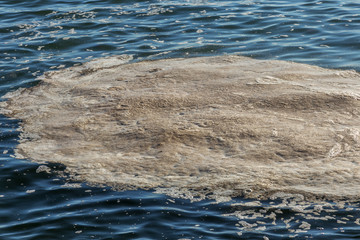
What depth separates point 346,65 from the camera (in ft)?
29.4

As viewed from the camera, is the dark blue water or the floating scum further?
Result: the floating scum

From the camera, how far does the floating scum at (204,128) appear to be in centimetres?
555

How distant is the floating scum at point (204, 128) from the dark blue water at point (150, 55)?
0.28m

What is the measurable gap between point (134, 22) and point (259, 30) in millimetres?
2457

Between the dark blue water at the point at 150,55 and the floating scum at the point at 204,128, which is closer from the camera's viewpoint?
the dark blue water at the point at 150,55

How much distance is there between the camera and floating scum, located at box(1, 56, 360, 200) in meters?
5.55

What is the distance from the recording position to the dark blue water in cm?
479

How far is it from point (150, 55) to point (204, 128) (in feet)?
11.9

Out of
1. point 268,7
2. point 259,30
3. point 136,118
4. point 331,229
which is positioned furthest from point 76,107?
point 268,7

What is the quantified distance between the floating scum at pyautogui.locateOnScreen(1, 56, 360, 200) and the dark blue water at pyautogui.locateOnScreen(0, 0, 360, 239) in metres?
0.28

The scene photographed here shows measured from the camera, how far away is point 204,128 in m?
6.49

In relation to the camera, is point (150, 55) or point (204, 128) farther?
point (150, 55)

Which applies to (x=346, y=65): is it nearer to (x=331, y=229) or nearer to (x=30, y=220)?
(x=331, y=229)

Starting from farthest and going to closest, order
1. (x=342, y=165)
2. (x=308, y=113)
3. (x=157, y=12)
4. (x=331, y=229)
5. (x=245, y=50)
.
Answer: (x=157, y=12), (x=245, y=50), (x=308, y=113), (x=342, y=165), (x=331, y=229)
